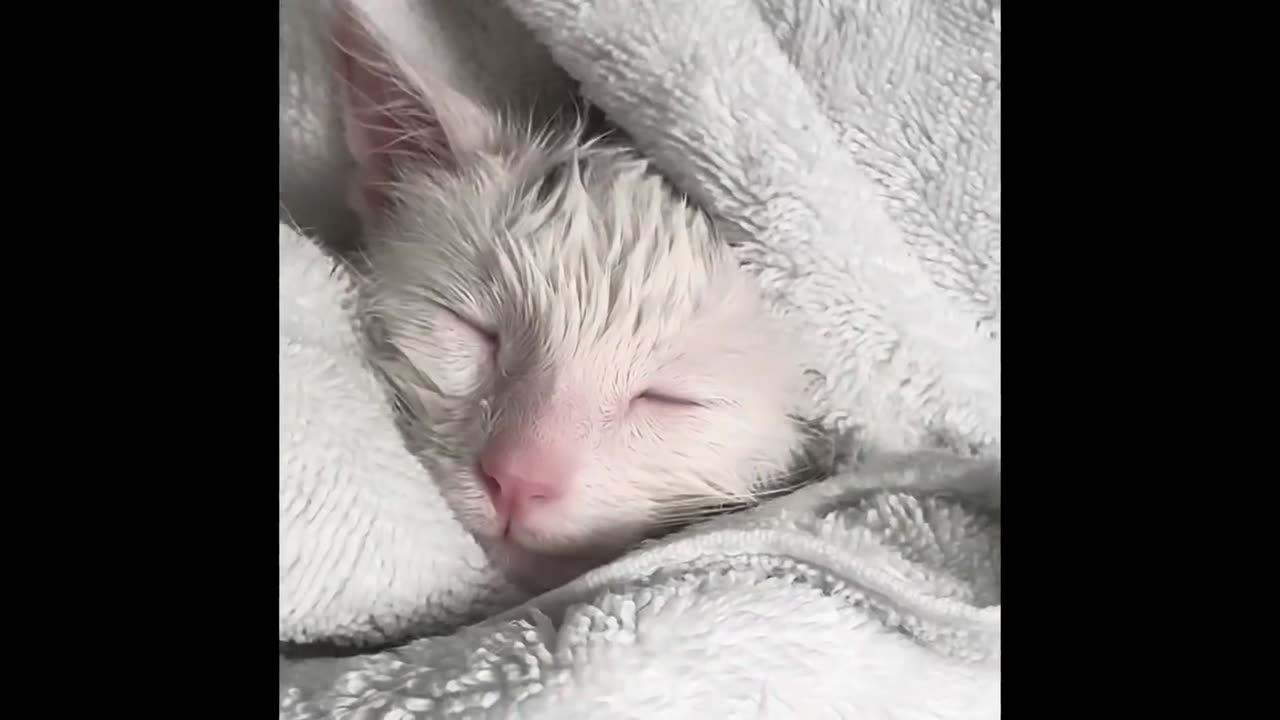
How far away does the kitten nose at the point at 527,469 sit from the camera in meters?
0.56

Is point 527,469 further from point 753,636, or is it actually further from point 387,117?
point 387,117

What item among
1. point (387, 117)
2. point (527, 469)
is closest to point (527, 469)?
point (527, 469)

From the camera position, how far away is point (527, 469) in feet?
1.85

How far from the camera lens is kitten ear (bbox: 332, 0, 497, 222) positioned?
65 centimetres

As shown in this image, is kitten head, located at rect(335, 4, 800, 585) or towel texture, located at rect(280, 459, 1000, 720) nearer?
towel texture, located at rect(280, 459, 1000, 720)

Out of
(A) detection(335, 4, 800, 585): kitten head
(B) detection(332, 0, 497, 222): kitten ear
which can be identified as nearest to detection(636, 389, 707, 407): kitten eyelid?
(A) detection(335, 4, 800, 585): kitten head

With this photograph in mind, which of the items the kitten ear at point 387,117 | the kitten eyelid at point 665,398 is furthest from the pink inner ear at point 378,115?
the kitten eyelid at point 665,398

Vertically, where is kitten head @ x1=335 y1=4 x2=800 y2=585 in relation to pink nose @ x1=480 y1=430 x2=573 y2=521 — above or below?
above

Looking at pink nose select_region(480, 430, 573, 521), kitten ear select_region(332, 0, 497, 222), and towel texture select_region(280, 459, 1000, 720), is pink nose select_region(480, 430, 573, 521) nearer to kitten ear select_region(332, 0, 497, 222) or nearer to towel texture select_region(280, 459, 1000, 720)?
towel texture select_region(280, 459, 1000, 720)

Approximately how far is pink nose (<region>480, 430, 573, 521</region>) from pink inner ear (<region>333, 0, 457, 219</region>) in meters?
0.25

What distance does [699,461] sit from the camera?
0.62 meters

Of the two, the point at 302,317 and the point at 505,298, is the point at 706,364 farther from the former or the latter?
the point at 302,317

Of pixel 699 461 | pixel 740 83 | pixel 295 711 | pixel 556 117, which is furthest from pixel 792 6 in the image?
pixel 295 711

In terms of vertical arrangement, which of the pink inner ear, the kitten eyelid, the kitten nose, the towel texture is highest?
the pink inner ear
